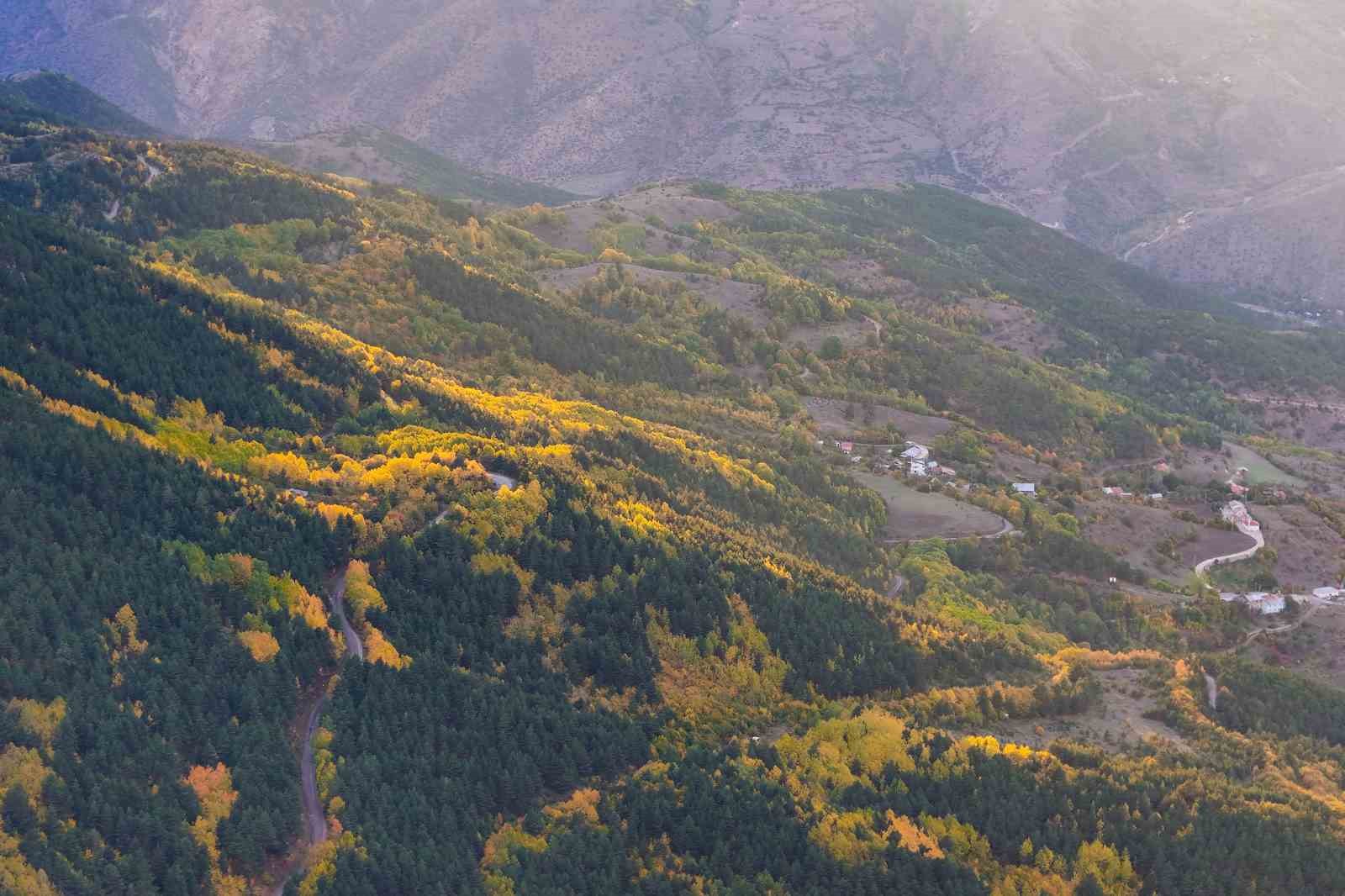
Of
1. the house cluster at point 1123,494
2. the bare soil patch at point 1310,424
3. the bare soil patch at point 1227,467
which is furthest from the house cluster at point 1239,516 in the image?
the bare soil patch at point 1310,424

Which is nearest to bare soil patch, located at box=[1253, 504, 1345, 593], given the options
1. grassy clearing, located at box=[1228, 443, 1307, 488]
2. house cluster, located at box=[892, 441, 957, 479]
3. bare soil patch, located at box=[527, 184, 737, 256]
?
grassy clearing, located at box=[1228, 443, 1307, 488]

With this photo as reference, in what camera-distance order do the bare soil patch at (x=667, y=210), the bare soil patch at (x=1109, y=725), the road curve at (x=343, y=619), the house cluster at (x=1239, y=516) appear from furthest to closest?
the bare soil patch at (x=667, y=210)
the house cluster at (x=1239, y=516)
the bare soil patch at (x=1109, y=725)
the road curve at (x=343, y=619)

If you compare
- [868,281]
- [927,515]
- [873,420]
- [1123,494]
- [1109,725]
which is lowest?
[1123,494]

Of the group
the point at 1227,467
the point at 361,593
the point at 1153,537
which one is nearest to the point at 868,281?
the point at 1227,467

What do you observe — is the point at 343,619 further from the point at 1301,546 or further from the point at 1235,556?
the point at 1301,546

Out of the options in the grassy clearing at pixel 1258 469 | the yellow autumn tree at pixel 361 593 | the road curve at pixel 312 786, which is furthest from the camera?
the grassy clearing at pixel 1258 469

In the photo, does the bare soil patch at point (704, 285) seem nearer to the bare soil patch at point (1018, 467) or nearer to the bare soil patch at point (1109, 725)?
the bare soil patch at point (1018, 467)
